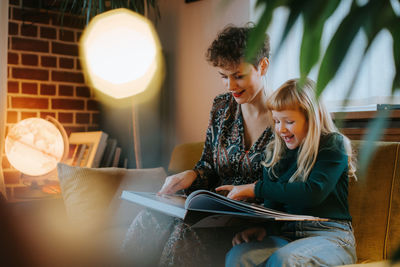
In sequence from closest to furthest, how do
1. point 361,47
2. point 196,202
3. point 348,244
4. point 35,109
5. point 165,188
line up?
point 361,47 → point 196,202 → point 348,244 → point 165,188 → point 35,109

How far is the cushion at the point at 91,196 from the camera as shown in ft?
5.51

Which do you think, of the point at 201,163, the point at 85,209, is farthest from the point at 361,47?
the point at 85,209

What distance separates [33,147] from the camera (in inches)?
88.3

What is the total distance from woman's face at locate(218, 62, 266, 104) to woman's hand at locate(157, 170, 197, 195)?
34 cm

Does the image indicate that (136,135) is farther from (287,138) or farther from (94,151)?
(287,138)

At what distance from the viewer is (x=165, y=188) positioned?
1.51m

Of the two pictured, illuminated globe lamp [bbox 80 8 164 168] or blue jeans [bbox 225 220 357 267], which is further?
illuminated globe lamp [bbox 80 8 164 168]

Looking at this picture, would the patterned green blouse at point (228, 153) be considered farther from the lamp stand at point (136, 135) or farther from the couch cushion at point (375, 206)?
the lamp stand at point (136, 135)

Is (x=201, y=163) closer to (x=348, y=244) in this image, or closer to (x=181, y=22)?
(x=348, y=244)

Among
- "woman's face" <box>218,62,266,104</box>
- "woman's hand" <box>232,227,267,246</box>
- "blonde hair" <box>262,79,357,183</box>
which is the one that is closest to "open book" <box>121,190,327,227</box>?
"woman's hand" <box>232,227,267,246</box>

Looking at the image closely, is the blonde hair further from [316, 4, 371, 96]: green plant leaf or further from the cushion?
[316, 4, 371, 96]: green plant leaf

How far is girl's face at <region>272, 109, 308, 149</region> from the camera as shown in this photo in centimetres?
127

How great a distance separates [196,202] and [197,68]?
1.68 metres

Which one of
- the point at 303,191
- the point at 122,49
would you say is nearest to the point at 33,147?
the point at 122,49
